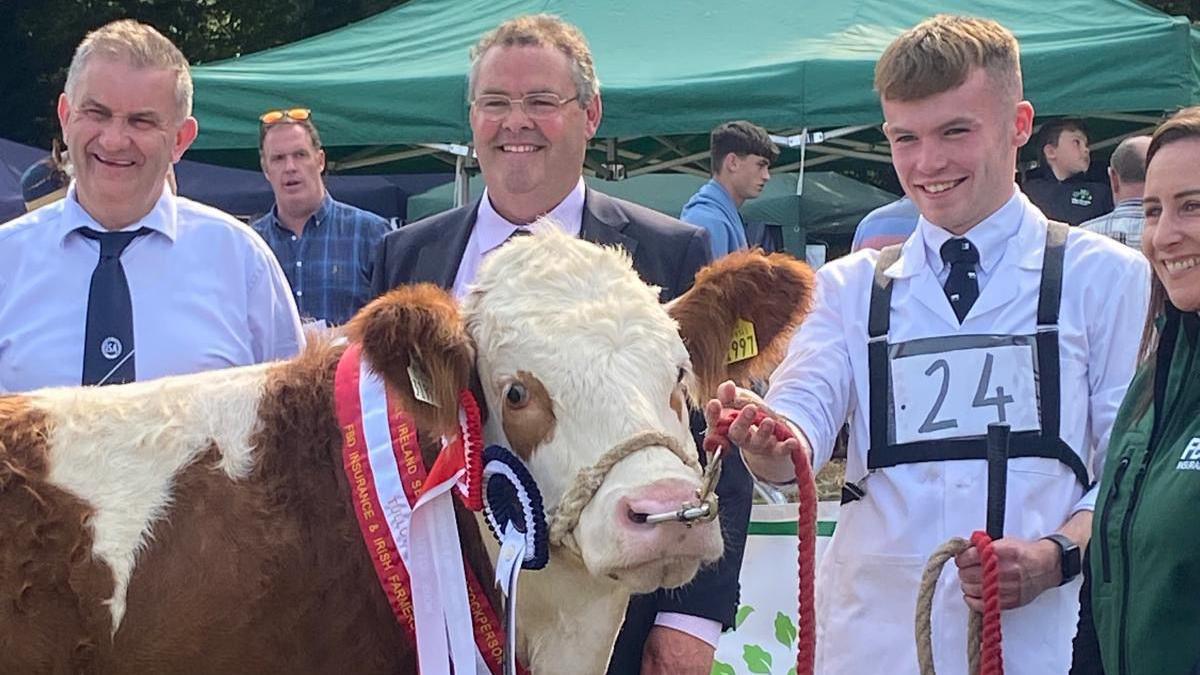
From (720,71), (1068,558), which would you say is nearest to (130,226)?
(1068,558)

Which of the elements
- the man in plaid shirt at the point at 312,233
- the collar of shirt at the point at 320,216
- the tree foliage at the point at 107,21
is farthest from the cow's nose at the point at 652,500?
the tree foliage at the point at 107,21

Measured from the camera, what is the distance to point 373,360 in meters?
2.78

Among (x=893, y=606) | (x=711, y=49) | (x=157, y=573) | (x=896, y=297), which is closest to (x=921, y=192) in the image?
(x=896, y=297)

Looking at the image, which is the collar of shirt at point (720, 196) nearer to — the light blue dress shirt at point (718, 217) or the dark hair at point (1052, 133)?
the light blue dress shirt at point (718, 217)

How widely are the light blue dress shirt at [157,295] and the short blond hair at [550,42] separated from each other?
0.72 metres

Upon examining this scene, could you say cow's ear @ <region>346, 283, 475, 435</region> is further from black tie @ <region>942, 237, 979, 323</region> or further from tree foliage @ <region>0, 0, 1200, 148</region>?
tree foliage @ <region>0, 0, 1200, 148</region>

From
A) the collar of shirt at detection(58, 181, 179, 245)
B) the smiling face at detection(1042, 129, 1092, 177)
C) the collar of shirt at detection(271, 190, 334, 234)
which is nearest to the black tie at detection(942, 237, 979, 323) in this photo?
the collar of shirt at detection(58, 181, 179, 245)

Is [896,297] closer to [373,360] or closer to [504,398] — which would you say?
[504,398]

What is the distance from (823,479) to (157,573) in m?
5.82

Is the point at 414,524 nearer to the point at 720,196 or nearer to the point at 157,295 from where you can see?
the point at 157,295

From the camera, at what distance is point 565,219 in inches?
140

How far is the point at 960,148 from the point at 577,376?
945 mm

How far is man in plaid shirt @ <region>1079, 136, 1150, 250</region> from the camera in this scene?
22.4ft

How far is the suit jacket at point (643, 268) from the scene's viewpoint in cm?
333
